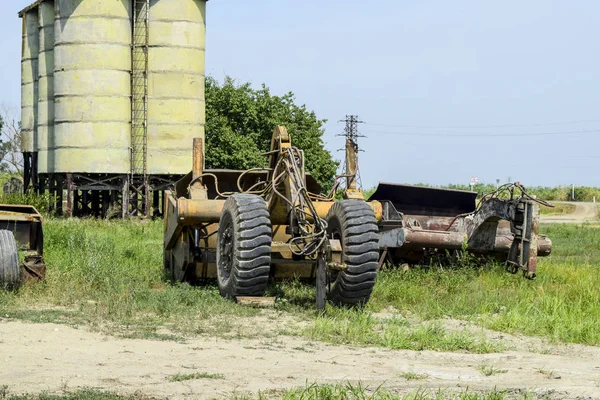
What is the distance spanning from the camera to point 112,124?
122 ft

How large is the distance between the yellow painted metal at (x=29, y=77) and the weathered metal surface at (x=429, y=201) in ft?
91.1

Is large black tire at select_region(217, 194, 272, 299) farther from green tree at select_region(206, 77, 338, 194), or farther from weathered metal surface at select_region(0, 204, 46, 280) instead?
green tree at select_region(206, 77, 338, 194)

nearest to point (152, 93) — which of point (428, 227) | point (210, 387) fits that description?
point (428, 227)

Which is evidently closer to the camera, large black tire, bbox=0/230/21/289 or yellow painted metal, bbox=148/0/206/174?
large black tire, bbox=0/230/21/289

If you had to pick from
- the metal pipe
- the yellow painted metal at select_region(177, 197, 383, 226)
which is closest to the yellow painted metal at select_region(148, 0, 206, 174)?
the metal pipe

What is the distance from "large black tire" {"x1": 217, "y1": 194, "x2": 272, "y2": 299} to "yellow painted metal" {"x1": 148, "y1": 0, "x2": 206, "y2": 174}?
80.8 feet

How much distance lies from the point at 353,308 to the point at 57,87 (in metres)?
27.7

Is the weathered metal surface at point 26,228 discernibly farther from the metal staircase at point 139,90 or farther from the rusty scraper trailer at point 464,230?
the metal staircase at point 139,90

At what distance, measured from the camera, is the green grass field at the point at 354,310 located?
10.8 metres

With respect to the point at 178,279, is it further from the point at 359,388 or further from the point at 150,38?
the point at 150,38

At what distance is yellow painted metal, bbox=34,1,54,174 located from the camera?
133 feet

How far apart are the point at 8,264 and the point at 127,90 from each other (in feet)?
81.2

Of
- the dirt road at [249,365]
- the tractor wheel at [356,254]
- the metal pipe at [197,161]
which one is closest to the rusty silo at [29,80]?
the metal pipe at [197,161]

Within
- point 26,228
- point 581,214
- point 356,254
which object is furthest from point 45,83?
point 581,214
